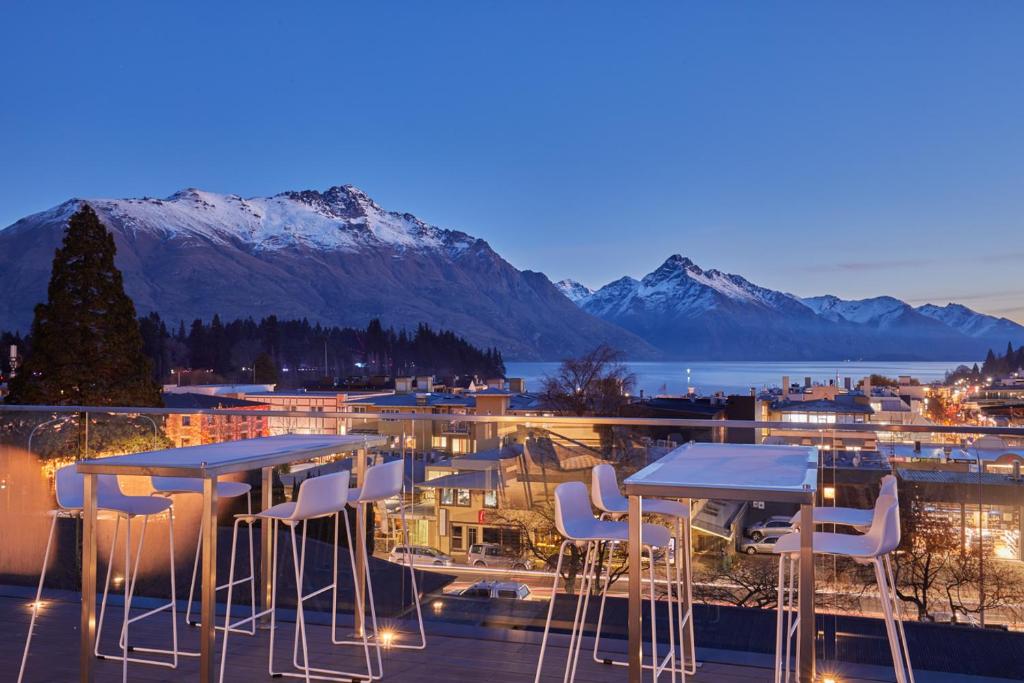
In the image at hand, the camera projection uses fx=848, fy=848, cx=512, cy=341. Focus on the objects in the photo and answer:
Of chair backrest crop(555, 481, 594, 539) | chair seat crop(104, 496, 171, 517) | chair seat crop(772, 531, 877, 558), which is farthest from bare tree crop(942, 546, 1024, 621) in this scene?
chair seat crop(104, 496, 171, 517)

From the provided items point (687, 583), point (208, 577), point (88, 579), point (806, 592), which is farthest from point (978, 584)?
point (88, 579)

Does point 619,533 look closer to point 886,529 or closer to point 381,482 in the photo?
point 886,529

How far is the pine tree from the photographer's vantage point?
63.5ft

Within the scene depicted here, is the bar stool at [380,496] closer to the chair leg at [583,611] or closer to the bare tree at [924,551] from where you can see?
the chair leg at [583,611]

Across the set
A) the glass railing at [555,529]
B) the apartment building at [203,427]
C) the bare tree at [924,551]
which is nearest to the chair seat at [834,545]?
the glass railing at [555,529]

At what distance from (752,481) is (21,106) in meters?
41.8

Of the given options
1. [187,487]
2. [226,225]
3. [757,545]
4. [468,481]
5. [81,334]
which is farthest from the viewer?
[226,225]

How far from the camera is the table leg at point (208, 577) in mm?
3221

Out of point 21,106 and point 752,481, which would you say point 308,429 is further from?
point 21,106

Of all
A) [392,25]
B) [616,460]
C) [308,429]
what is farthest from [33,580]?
[392,25]

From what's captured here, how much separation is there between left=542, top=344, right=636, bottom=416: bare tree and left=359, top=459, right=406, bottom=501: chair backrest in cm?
3907

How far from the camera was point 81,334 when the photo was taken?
19.6 meters

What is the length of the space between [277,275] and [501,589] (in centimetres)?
14693

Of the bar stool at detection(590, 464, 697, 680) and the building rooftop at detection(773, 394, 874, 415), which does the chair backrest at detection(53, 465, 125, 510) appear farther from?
the building rooftop at detection(773, 394, 874, 415)
